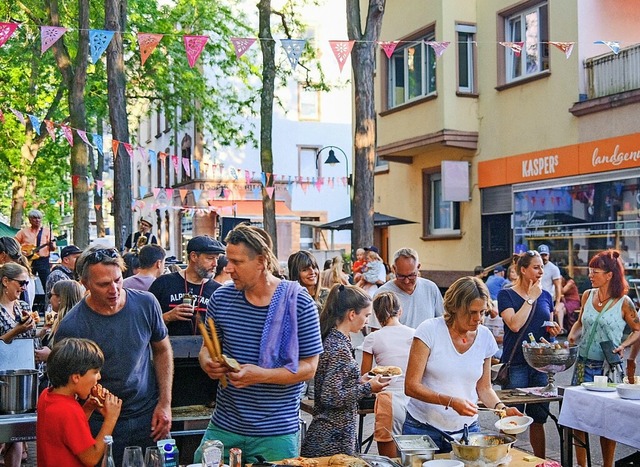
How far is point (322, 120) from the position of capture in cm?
3834

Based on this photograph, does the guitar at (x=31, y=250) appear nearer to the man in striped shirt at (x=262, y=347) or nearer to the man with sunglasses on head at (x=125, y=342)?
the man with sunglasses on head at (x=125, y=342)

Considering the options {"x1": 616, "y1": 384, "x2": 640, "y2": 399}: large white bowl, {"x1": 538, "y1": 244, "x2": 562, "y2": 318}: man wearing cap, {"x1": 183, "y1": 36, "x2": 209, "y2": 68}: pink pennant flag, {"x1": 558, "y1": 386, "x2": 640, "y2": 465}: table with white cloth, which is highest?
{"x1": 183, "y1": 36, "x2": 209, "y2": 68}: pink pennant flag

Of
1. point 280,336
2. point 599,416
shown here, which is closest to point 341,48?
point 599,416

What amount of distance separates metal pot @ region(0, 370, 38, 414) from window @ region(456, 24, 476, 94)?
16.9m

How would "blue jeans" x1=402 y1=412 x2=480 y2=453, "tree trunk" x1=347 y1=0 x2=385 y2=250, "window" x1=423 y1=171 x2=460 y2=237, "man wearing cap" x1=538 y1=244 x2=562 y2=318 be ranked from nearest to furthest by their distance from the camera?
"blue jeans" x1=402 y1=412 x2=480 y2=453
"tree trunk" x1=347 y1=0 x2=385 y2=250
"man wearing cap" x1=538 y1=244 x2=562 y2=318
"window" x1=423 y1=171 x2=460 y2=237

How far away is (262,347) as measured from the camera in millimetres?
4254

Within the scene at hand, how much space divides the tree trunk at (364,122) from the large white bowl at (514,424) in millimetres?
9652

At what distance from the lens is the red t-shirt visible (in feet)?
13.4

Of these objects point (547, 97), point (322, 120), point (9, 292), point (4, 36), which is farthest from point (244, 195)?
point (9, 292)

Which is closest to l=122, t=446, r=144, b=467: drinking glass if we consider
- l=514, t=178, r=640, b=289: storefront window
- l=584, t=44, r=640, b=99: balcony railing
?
l=514, t=178, r=640, b=289: storefront window

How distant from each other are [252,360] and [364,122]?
1025cm

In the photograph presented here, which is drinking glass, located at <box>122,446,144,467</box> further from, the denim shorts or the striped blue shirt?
the denim shorts

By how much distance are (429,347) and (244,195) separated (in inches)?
1343

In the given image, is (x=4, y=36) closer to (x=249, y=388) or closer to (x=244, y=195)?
(x=249, y=388)
